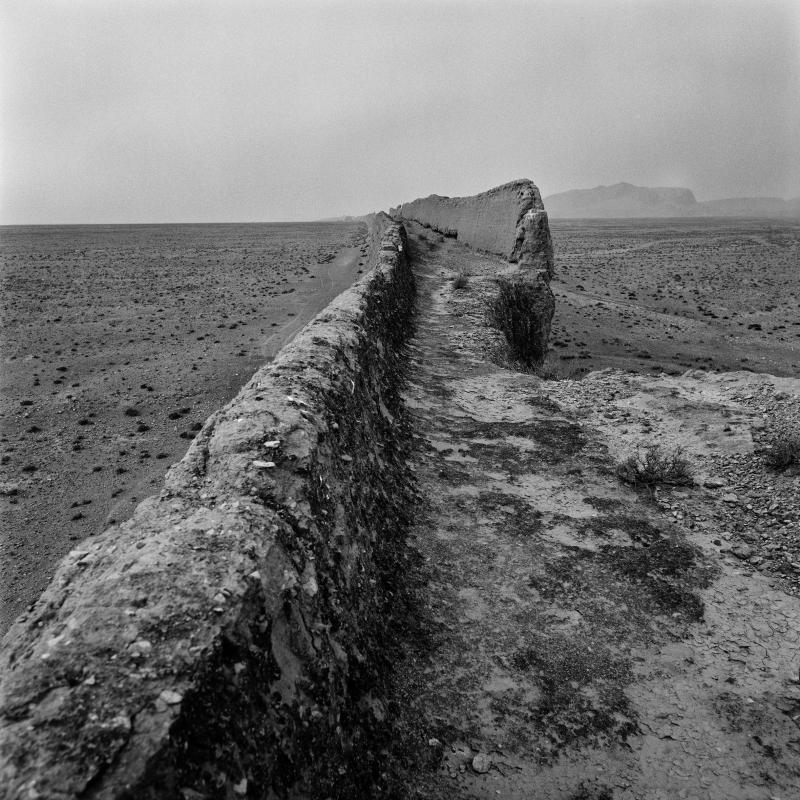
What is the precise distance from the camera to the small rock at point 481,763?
108 inches

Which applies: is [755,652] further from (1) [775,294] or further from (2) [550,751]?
(1) [775,294]

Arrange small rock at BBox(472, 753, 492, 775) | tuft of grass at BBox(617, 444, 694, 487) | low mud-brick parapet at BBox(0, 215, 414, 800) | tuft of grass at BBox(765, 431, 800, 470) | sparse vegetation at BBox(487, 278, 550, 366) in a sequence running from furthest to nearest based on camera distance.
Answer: sparse vegetation at BBox(487, 278, 550, 366) → tuft of grass at BBox(617, 444, 694, 487) → tuft of grass at BBox(765, 431, 800, 470) → small rock at BBox(472, 753, 492, 775) → low mud-brick parapet at BBox(0, 215, 414, 800)

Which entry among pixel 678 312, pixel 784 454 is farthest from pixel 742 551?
pixel 678 312

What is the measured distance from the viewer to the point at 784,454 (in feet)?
17.1

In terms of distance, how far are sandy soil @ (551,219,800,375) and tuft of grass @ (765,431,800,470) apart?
27.4 ft

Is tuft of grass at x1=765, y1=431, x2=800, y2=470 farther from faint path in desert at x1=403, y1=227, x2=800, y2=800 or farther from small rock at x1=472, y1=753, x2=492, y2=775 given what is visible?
small rock at x1=472, y1=753, x2=492, y2=775

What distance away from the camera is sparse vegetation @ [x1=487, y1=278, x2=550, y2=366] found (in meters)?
12.8

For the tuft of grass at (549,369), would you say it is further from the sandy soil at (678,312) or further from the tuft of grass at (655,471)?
the tuft of grass at (655,471)

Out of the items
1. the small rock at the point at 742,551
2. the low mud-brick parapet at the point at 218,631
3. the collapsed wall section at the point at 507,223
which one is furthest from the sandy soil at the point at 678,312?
the low mud-brick parapet at the point at 218,631

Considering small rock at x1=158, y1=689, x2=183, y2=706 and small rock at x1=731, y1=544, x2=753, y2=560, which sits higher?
small rock at x1=158, y1=689, x2=183, y2=706

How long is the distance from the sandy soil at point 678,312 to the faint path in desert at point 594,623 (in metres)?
8.50

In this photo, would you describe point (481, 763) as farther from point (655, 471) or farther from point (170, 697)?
point (655, 471)

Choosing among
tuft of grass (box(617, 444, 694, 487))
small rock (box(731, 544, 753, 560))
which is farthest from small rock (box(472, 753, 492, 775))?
tuft of grass (box(617, 444, 694, 487))

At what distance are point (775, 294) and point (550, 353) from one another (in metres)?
15.6
